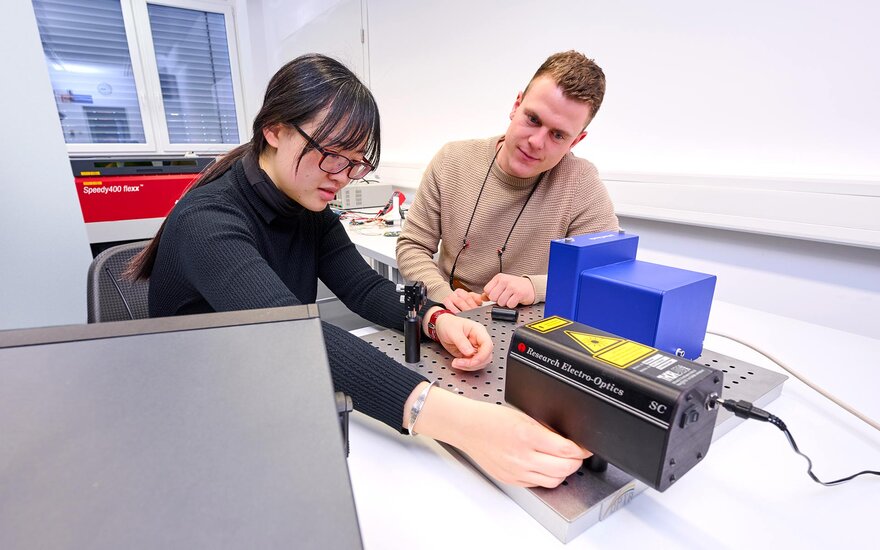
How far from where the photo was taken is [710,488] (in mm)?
504

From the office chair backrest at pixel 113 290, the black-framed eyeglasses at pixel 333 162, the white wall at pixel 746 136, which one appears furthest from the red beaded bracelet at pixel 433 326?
the white wall at pixel 746 136

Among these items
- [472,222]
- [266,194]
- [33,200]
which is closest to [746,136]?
[472,222]

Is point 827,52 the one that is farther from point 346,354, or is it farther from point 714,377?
point 346,354

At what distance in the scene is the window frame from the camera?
365cm

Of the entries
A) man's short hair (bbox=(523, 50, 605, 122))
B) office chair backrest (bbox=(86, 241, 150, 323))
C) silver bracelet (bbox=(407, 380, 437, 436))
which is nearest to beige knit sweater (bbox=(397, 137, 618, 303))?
man's short hair (bbox=(523, 50, 605, 122))

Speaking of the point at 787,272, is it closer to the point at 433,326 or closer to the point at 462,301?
the point at 462,301

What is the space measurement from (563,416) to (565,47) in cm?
168

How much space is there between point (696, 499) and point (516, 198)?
0.96 m

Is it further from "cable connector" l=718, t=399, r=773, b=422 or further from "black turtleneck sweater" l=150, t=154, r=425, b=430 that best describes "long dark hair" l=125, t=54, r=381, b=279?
"cable connector" l=718, t=399, r=773, b=422

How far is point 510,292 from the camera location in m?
0.99

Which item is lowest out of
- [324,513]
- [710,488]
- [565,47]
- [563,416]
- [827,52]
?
[710,488]

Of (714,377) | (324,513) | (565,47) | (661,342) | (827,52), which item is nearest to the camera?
(324,513)

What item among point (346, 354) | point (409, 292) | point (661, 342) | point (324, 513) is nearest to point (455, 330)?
point (409, 292)

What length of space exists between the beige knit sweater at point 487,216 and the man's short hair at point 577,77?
26cm
